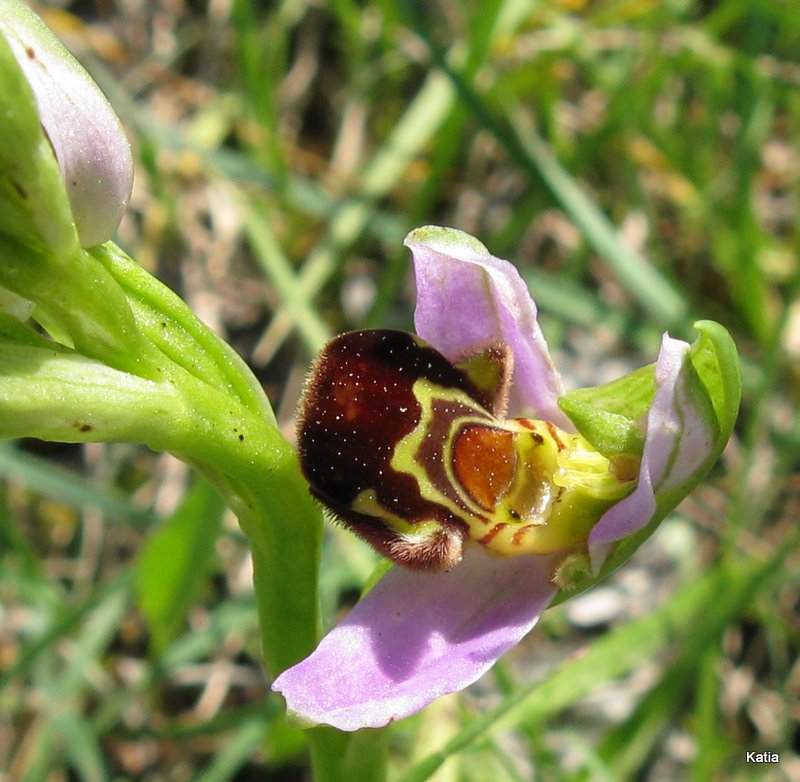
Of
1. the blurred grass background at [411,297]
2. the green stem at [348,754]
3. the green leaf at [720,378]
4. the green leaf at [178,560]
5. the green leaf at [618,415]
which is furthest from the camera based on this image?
the blurred grass background at [411,297]

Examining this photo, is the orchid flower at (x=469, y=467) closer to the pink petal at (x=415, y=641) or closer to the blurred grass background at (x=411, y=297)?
the pink petal at (x=415, y=641)

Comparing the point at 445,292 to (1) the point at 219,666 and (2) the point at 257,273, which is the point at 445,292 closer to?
(1) the point at 219,666

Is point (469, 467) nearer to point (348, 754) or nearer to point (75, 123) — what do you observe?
point (348, 754)

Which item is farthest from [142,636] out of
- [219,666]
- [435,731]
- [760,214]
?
[760,214]

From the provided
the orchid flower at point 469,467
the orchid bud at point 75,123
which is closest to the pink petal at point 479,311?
the orchid flower at point 469,467

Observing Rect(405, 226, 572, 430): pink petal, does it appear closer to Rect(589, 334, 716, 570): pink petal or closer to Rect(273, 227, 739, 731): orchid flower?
Rect(273, 227, 739, 731): orchid flower
